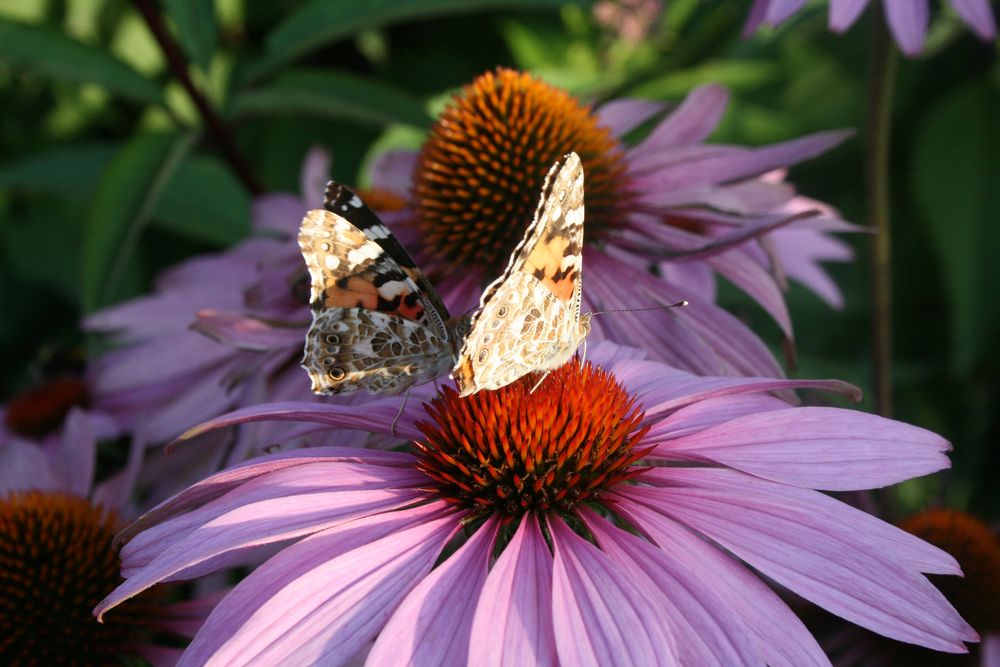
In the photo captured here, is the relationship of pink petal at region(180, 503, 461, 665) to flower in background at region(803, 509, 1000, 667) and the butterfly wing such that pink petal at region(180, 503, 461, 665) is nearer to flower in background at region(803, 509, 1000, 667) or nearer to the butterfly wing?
the butterfly wing

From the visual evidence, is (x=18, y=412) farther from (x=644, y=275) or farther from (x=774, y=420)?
(x=774, y=420)

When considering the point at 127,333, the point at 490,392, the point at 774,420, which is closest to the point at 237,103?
the point at 127,333

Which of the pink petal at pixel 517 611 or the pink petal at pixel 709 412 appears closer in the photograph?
the pink petal at pixel 517 611

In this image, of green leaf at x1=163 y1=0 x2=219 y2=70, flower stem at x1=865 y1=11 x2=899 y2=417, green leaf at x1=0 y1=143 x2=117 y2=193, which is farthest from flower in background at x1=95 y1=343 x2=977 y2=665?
green leaf at x1=0 y1=143 x2=117 y2=193

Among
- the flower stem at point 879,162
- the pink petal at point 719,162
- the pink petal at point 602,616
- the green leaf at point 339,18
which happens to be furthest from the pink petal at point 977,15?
the pink petal at point 602,616

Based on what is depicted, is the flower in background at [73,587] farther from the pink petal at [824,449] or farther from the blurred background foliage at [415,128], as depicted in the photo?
the pink petal at [824,449]
